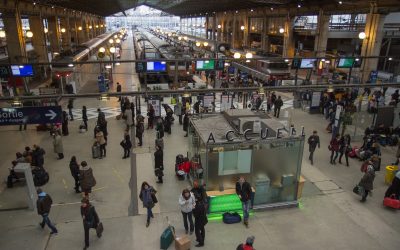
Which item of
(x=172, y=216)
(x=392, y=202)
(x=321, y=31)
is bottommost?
(x=172, y=216)

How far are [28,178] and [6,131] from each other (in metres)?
9.67

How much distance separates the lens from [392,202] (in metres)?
11.0

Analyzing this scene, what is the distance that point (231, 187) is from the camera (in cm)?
1110

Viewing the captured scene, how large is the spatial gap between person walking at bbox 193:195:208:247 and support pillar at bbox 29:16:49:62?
30430 mm

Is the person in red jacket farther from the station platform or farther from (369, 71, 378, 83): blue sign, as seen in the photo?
(369, 71, 378, 83): blue sign

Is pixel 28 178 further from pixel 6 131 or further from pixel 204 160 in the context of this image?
pixel 6 131

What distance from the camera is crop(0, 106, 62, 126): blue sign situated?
10.2m

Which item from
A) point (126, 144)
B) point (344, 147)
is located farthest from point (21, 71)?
point (344, 147)

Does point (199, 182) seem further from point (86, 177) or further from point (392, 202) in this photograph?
point (392, 202)

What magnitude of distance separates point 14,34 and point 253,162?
22976 mm

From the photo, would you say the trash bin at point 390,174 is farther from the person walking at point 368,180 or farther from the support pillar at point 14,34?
the support pillar at point 14,34

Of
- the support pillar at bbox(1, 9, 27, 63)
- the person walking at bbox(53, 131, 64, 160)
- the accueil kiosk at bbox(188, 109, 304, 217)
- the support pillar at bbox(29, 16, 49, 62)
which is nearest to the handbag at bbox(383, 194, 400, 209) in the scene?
the accueil kiosk at bbox(188, 109, 304, 217)

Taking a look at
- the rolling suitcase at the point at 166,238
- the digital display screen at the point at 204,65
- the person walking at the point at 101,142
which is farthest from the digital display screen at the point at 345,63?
the rolling suitcase at the point at 166,238

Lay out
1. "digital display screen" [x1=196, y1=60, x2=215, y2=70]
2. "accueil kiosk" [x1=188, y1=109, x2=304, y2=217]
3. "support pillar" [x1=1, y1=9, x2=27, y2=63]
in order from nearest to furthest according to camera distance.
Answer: "accueil kiosk" [x1=188, y1=109, x2=304, y2=217] < "digital display screen" [x1=196, y1=60, x2=215, y2=70] < "support pillar" [x1=1, y1=9, x2=27, y2=63]
